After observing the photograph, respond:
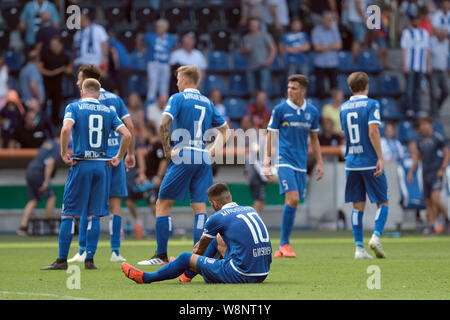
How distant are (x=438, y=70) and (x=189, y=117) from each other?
1481 cm

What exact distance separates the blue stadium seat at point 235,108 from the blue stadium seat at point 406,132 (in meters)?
4.01

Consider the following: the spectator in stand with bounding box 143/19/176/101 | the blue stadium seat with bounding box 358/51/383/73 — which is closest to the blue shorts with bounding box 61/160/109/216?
the spectator in stand with bounding box 143/19/176/101

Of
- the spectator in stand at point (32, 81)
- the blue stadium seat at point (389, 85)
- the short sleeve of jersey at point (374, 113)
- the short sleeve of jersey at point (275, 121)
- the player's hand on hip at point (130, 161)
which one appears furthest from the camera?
the blue stadium seat at point (389, 85)

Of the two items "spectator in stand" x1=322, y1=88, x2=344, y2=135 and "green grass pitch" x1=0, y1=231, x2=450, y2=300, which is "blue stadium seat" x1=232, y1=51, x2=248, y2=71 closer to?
"spectator in stand" x1=322, y1=88, x2=344, y2=135

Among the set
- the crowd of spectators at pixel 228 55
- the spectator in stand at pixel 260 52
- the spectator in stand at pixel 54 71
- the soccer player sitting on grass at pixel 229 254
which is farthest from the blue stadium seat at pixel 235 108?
the soccer player sitting on grass at pixel 229 254

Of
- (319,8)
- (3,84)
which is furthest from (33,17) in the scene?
(319,8)

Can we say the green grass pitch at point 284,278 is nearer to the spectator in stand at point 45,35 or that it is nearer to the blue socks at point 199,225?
the blue socks at point 199,225

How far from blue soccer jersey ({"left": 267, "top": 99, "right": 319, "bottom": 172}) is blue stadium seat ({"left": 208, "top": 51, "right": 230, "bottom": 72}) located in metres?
11.5

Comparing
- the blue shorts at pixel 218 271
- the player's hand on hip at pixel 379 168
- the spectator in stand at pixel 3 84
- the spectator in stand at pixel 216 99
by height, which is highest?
the spectator in stand at pixel 3 84

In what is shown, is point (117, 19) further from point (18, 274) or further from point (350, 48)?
point (18, 274)

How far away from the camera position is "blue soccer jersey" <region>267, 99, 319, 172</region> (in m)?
12.4

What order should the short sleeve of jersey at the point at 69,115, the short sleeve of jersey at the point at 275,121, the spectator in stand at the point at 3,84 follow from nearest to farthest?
the short sleeve of jersey at the point at 69,115
the short sleeve of jersey at the point at 275,121
the spectator in stand at the point at 3,84

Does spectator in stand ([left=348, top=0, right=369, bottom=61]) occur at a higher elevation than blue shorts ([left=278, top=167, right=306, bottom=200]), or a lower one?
higher

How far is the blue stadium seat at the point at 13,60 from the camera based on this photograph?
23.2 meters
